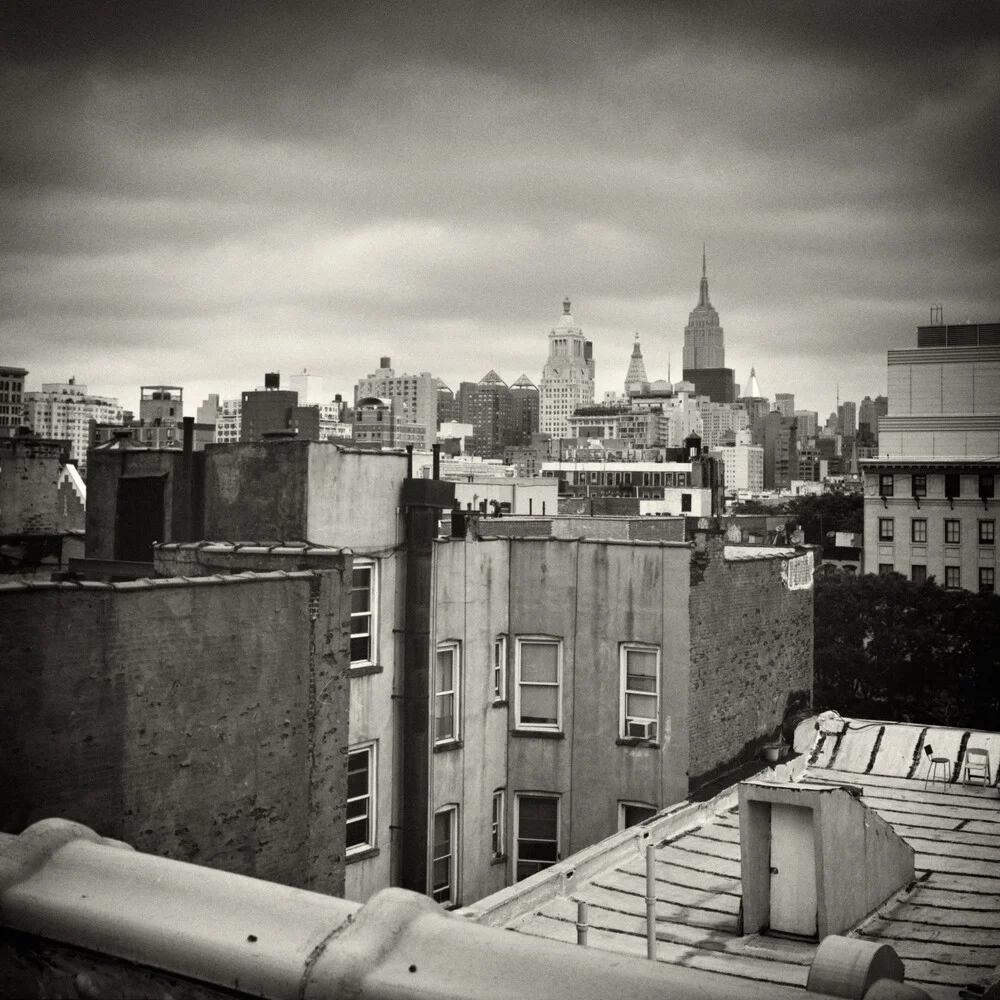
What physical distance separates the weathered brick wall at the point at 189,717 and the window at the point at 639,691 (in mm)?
7107

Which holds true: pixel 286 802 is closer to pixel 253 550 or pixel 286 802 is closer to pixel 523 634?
pixel 253 550

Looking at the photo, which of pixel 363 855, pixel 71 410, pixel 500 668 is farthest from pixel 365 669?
pixel 71 410

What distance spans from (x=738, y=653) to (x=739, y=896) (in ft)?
25.3

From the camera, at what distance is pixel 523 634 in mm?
19609

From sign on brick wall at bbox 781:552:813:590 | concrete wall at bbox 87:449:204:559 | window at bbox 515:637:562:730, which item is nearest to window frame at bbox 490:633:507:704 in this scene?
window at bbox 515:637:562:730

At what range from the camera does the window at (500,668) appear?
1955cm

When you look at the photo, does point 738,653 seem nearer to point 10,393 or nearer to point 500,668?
point 500,668

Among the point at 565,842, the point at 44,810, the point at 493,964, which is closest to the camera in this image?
the point at 493,964

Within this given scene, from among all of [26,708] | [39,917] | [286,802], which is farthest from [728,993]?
[286,802]

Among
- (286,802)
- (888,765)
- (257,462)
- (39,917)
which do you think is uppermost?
(257,462)

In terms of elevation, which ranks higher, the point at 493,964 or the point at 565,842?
the point at 493,964

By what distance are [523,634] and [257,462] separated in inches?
252

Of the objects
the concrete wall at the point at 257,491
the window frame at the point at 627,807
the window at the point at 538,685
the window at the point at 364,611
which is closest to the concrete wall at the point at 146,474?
the concrete wall at the point at 257,491

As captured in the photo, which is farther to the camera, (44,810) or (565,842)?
(565,842)
